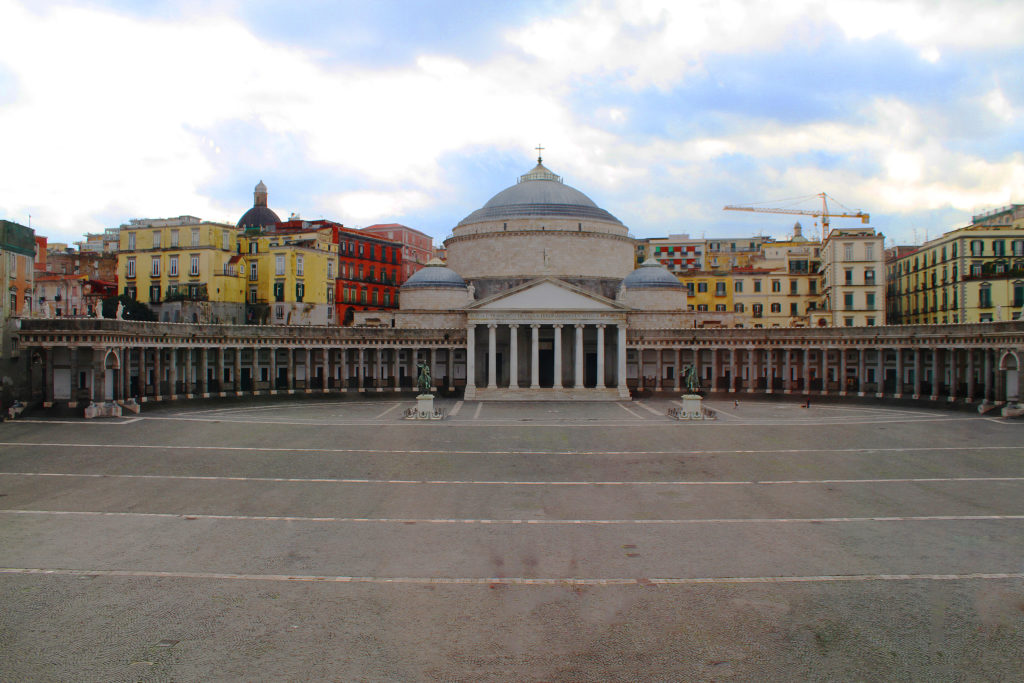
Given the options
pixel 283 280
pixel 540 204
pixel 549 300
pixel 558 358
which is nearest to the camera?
pixel 558 358

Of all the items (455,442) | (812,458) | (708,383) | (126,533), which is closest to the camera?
(126,533)

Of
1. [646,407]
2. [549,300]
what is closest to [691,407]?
[646,407]

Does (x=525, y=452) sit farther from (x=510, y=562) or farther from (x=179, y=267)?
(x=179, y=267)

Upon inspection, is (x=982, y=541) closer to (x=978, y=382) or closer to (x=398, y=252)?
(x=978, y=382)

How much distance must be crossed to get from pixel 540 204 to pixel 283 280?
28.8 metres

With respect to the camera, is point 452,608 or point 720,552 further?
point 720,552

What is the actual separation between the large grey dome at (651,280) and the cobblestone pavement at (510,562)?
44.3 m

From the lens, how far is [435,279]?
8350 cm

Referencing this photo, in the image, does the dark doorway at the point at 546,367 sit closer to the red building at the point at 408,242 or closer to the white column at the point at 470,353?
the white column at the point at 470,353

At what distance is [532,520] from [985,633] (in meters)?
12.9

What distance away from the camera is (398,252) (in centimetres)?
10412

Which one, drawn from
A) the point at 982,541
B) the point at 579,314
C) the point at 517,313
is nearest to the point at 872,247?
the point at 579,314

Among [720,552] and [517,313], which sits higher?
[517,313]

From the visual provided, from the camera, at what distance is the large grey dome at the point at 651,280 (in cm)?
8431
